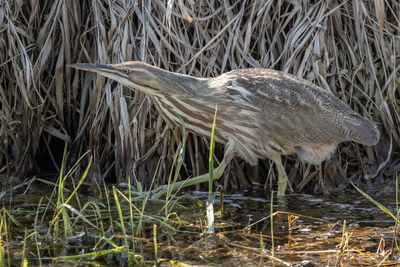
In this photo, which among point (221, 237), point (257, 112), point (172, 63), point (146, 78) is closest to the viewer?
point (221, 237)

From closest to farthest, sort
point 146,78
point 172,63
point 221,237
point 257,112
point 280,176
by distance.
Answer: point 221,237 → point 146,78 → point 257,112 → point 280,176 → point 172,63

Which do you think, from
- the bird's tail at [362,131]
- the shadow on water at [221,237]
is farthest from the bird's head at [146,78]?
the bird's tail at [362,131]

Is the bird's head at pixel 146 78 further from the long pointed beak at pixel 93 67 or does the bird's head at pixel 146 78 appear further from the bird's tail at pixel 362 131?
the bird's tail at pixel 362 131

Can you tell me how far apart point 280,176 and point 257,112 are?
1.38 feet

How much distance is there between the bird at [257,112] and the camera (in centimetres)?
→ 375

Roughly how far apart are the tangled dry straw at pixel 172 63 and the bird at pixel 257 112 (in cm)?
25

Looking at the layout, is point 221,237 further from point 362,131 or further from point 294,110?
point 362,131

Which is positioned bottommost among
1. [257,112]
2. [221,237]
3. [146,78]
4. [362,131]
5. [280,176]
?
[221,237]

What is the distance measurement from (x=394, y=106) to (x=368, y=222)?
3.44 feet

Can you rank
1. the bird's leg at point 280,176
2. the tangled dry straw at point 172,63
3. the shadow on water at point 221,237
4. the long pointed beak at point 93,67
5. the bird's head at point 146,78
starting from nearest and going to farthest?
the shadow on water at point 221,237 → the long pointed beak at point 93,67 → the bird's head at point 146,78 → the bird's leg at point 280,176 → the tangled dry straw at point 172,63

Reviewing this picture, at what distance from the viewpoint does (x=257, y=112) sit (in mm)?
3758

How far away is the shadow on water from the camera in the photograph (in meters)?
2.60

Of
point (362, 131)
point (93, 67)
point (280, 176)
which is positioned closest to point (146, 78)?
point (93, 67)

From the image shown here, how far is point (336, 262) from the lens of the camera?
8.40 feet
